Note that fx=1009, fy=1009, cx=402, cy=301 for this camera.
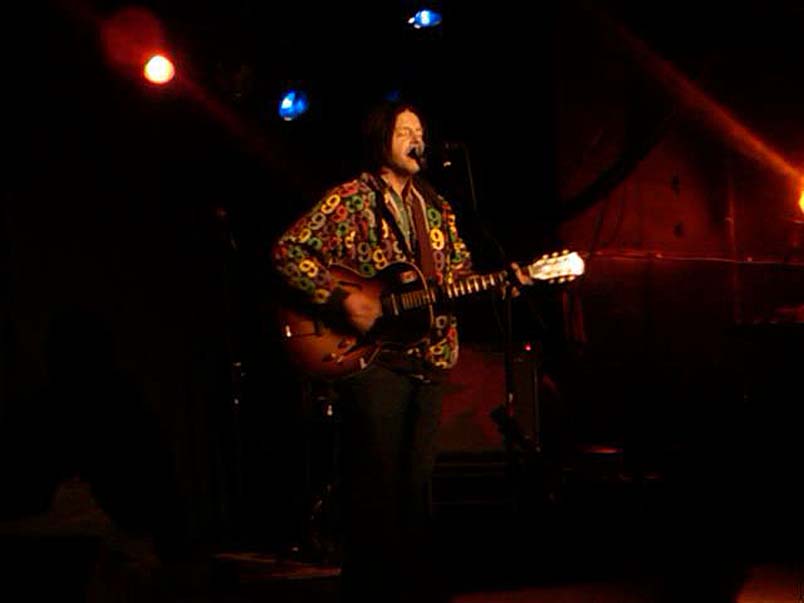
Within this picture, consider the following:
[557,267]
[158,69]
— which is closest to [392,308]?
[557,267]

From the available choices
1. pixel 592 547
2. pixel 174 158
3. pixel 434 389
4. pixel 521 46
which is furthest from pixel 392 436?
pixel 521 46

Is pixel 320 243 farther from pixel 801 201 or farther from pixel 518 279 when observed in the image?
pixel 801 201

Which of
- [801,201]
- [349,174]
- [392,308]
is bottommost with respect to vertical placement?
[392,308]

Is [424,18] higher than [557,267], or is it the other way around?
[424,18]

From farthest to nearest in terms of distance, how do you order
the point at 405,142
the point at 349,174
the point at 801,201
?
1. the point at 801,201
2. the point at 349,174
3. the point at 405,142

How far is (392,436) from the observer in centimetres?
357

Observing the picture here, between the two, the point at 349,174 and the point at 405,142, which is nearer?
the point at 405,142

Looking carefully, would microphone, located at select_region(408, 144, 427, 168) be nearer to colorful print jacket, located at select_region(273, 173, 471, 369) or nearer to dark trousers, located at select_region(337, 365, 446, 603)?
colorful print jacket, located at select_region(273, 173, 471, 369)

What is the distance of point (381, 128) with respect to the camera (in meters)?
3.80

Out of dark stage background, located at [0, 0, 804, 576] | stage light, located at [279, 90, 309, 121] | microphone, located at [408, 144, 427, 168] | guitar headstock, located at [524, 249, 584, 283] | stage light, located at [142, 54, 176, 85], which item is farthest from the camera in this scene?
stage light, located at [279, 90, 309, 121]

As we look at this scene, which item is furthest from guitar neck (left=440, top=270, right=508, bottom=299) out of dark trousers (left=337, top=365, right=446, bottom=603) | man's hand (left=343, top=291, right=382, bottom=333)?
dark trousers (left=337, top=365, right=446, bottom=603)

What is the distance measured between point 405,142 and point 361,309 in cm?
67

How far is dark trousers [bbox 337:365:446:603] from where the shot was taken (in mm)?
3514

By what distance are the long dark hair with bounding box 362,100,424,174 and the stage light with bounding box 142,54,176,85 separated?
2259 millimetres
